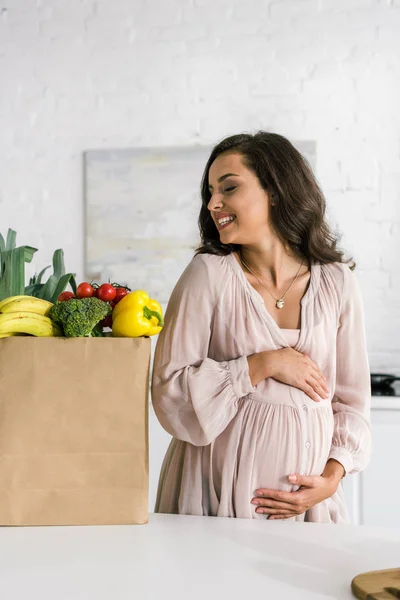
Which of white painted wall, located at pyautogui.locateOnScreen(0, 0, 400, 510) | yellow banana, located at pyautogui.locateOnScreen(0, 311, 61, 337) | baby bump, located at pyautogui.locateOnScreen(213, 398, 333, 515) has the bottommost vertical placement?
baby bump, located at pyautogui.locateOnScreen(213, 398, 333, 515)

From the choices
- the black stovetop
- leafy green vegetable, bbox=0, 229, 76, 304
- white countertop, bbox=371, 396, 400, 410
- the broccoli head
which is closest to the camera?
the broccoli head

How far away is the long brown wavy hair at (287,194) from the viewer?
4.70 feet

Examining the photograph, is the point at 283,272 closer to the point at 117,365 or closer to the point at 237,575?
the point at 117,365

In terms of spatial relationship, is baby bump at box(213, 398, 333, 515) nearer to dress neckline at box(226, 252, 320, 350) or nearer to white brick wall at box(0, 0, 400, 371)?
dress neckline at box(226, 252, 320, 350)

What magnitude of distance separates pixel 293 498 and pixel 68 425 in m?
0.47

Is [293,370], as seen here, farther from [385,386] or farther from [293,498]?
[385,386]

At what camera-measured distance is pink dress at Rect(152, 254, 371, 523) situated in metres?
1.30

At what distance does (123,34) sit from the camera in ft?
10.2

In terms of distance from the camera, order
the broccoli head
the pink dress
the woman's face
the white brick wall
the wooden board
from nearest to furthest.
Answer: the wooden board, the broccoli head, the pink dress, the woman's face, the white brick wall

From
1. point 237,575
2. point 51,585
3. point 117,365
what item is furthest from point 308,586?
point 117,365

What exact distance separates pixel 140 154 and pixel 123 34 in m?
0.56

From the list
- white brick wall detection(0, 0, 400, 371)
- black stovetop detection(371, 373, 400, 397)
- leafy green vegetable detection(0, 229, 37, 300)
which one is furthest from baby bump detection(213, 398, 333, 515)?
white brick wall detection(0, 0, 400, 371)

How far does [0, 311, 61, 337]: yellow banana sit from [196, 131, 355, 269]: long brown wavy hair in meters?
0.46

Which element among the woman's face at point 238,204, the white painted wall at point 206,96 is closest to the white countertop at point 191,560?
the woman's face at point 238,204
